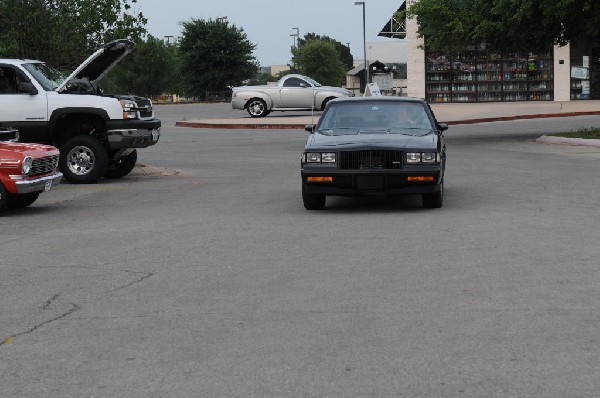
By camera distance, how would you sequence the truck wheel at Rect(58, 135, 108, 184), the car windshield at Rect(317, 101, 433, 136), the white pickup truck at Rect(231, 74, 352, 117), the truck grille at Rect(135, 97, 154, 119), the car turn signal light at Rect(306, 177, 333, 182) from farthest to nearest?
the white pickup truck at Rect(231, 74, 352, 117), the truck grille at Rect(135, 97, 154, 119), the truck wheel at Rect(58, 135, 108, 184), the car windshield at Rect(317, 101, 433, 136), the car turn signal light at Rect(306, 177, 333, 182)

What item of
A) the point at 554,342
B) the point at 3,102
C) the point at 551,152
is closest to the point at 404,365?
the point at 554,342

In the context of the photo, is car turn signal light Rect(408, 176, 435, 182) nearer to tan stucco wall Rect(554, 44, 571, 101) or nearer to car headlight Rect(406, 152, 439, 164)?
car headlight Rect(406, 152, 439, 164)

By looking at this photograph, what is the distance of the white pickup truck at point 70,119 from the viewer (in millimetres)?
18156

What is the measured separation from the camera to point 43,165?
46.9 feet

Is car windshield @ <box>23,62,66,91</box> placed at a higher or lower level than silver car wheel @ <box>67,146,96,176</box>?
higher

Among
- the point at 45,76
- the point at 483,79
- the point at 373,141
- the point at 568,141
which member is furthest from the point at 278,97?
the point at 373,141

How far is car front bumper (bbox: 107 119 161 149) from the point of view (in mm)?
18156

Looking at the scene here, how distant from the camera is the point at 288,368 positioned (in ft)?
19.3

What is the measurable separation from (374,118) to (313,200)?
64.8 inches

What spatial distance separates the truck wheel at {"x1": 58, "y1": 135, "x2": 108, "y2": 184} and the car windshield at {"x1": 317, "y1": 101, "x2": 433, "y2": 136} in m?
5.27

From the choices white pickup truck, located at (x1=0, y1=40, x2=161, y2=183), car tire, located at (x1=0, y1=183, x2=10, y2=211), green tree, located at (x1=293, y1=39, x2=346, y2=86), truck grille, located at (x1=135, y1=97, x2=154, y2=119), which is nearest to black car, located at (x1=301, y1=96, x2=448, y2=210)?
car tire, located at (x1=0, y1=183, x2=10, y2=211)

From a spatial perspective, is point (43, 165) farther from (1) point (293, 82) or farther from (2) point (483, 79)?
(2) point (483, 79)

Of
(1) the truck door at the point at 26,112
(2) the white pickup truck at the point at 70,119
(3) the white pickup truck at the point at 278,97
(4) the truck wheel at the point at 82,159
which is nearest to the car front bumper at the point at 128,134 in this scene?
(2) the white pickup truck at the point at 70,119

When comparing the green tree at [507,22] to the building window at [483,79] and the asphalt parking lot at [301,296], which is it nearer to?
the asphalt parking lot at [301,296]
